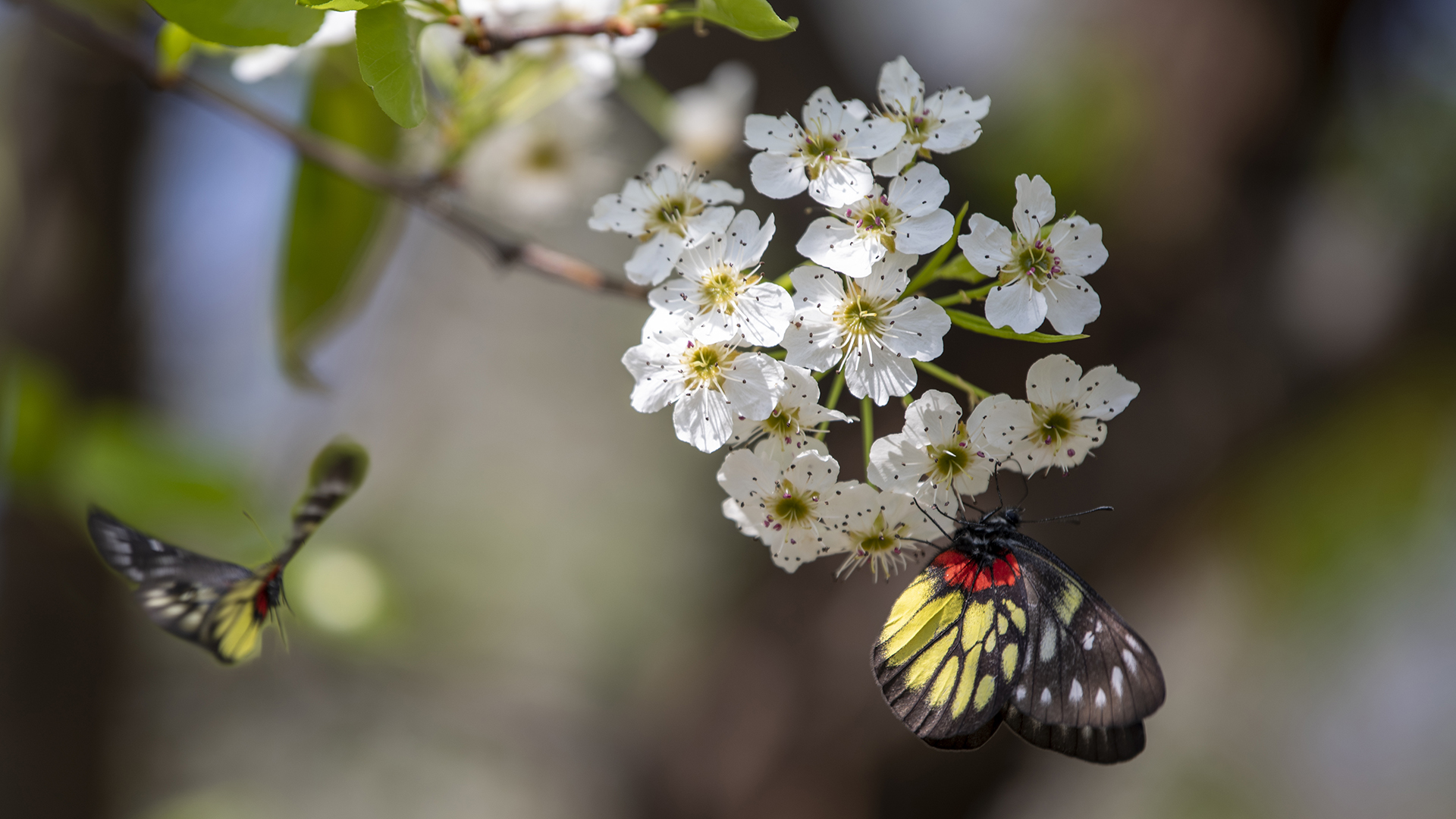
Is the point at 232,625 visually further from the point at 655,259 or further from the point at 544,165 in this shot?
the point at 544,165

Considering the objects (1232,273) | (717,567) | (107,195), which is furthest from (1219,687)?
(107,195)

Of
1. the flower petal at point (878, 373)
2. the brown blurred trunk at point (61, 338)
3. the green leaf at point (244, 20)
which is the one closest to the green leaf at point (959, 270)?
the flower petal at point (878, 373)

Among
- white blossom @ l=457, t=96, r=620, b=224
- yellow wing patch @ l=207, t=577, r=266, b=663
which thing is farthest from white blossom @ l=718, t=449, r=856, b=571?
white blossom @ l=457, t=96, r=620, b=224

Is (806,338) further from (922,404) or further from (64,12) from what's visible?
(64,12)

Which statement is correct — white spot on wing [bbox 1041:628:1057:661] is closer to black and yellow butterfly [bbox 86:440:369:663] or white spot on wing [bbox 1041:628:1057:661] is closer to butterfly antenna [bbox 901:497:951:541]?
butterfly antenna [bbox 901:497:951:541]

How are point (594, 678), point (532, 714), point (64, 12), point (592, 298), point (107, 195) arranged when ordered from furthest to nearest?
point (592, 298), point (594, 678), point (532, 714), point (107, 195), point (64, 12)

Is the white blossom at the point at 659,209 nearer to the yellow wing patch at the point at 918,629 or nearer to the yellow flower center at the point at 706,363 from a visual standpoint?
the yellow flower center at the point at 706,363

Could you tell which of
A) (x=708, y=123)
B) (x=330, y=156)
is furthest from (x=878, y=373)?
(x=708, y=123)
